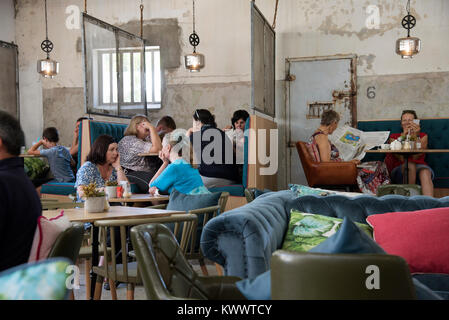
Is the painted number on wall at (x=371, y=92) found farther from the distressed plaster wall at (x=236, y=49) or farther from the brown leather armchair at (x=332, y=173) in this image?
the brown leather armchair at (x=332, y=173)

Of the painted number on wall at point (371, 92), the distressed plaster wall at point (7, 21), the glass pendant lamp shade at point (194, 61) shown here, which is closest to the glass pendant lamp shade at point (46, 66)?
the distressed plaster wall at point (7, 21)

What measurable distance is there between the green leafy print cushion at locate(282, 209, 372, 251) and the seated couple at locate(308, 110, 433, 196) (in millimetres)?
3627

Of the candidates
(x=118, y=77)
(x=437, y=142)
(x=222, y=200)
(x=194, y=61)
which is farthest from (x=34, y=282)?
(x=437, y=142)

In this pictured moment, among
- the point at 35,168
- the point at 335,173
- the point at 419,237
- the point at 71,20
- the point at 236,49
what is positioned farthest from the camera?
the point at 71,20

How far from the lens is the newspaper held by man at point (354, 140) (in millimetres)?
6504

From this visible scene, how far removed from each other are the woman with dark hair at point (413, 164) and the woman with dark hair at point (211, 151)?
7.76 ft

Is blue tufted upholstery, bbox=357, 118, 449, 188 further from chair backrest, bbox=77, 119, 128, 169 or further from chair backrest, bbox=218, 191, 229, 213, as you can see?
chair backrest, bbox=218, 191, 229, 213

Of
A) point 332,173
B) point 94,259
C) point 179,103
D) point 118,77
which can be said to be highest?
point 118,77

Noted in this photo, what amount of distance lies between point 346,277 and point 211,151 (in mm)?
4483

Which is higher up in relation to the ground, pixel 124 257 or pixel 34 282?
pixel 34 282

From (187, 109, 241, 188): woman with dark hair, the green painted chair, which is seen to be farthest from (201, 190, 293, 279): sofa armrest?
(187, 109, 241, 188): woman with dark hair

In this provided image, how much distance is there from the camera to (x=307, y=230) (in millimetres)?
2314

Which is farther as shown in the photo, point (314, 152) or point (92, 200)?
point (314, 152)

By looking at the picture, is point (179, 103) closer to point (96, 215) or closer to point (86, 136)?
point (86, 136)
